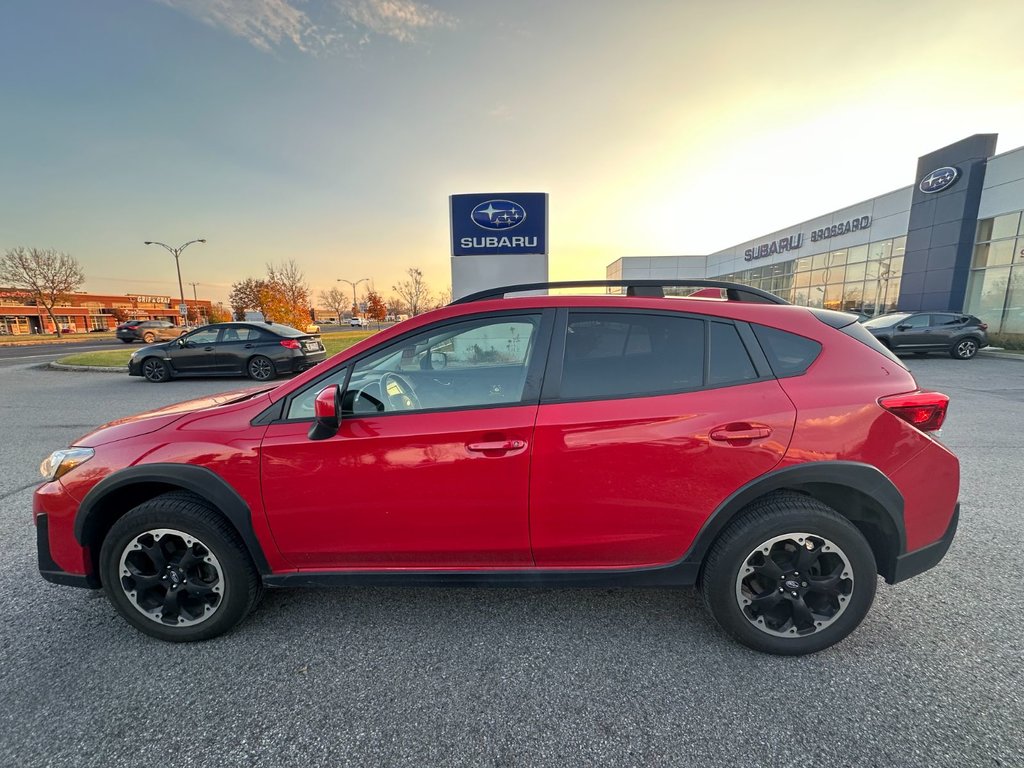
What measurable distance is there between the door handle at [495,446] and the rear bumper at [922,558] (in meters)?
1.93

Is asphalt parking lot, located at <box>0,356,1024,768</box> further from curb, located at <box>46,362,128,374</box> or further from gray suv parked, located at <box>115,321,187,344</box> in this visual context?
gray suv parked, located at <box>115,321,187,344</box>

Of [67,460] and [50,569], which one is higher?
[67,460]

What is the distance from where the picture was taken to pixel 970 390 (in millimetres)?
8570

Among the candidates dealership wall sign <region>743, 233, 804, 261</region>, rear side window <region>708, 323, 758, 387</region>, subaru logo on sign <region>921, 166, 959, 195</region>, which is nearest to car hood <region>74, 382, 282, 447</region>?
rear side window <region>708, 323, 758, 387</region>

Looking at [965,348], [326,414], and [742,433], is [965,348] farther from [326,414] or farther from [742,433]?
[326,414]

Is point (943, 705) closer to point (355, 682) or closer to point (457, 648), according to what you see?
point (457, 648)

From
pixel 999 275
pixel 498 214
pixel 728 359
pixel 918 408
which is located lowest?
pixel 918 408

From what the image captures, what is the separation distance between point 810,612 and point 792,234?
1336 inches

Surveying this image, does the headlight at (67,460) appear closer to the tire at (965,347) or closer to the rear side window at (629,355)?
the rear side window at (629,355)

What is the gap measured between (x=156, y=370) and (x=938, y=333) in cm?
2264

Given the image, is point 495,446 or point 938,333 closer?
point 495,446

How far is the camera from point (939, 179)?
1902 centimetres

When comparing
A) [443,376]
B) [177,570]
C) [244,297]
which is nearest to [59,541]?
[177,570]

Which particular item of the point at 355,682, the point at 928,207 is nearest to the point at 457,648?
the point at 355,682
